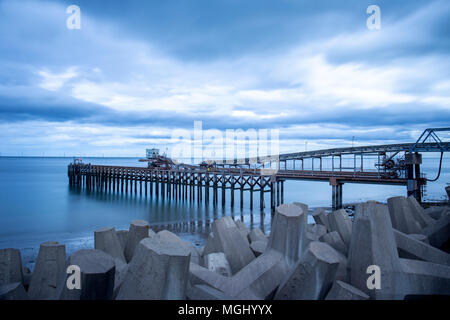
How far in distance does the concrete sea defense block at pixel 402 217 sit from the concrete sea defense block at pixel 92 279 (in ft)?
17.2

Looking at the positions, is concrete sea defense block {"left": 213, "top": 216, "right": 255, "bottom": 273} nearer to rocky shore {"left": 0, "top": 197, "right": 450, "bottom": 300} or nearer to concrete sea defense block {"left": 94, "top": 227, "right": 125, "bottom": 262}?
rocky shore {"left": 0, "top": 197, "right": 450, "bottom": 300}

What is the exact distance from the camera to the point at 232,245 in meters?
4.73

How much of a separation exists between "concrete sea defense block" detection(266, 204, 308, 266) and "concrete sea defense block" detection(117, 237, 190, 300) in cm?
133

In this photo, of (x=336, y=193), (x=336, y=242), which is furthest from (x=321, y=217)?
(x=336, y=193)

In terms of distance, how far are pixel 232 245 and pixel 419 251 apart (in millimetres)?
2457

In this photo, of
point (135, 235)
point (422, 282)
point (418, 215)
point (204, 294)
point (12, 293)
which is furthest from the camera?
point (418, 215)

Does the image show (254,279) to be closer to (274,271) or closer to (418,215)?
(274,271)

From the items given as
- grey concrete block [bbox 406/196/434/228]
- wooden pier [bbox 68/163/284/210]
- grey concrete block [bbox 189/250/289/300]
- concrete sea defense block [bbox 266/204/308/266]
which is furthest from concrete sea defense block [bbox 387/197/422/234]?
wooden pier [bbox 68/163/284/210]

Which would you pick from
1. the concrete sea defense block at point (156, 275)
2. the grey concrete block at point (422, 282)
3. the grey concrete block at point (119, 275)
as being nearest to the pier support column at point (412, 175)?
the grey concrete block at point (422, 282)

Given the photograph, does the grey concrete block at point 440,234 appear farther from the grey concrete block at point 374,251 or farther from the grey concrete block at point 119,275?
the grey concrete block at point 119,275

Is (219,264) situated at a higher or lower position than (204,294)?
lower

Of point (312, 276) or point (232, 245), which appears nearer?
point (312, 276)

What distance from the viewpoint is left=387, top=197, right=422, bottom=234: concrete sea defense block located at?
5.86 meters
